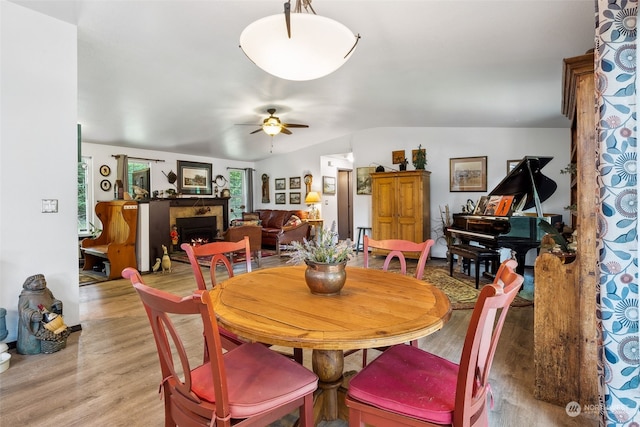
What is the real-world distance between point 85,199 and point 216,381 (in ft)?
23.1

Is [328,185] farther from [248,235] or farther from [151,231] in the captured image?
[151,231]

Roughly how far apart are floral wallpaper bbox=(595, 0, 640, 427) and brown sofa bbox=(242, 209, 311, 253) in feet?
18.9

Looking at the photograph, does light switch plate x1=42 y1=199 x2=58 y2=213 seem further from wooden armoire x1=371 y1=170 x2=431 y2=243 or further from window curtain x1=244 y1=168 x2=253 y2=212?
window curtain x1=244 y1=168 x2=253 y2=212

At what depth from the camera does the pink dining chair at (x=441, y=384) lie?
3.31 ft

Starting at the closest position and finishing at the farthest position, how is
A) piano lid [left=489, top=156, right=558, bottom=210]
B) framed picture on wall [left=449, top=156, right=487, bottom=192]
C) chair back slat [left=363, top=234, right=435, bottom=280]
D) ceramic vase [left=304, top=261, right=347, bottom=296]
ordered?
1. ceramic vase [left=304, top=261, right=347, bottom=296]
2. chair back slat [left=363, top=234, right=435, bottom=280]
3. piano lid [left=489, top=156, right=558, bottom=210]
4. framed picture on wall [left=449, top=156, right=487, bottom=192]

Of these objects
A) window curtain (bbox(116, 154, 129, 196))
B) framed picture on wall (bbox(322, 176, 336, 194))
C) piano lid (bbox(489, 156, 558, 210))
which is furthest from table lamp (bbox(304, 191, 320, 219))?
piano lid (bbox(489, 156, 558, 210))

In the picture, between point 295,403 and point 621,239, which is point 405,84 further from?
point 295,403

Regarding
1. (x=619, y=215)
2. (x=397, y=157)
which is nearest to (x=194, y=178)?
(x=397, y=157)

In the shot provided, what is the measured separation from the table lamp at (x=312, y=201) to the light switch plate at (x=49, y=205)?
19.1ft

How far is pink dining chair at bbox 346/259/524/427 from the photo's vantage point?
1.01 m

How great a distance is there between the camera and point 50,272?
281 centimetres

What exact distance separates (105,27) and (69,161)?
1.24 m

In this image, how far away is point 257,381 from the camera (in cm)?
125

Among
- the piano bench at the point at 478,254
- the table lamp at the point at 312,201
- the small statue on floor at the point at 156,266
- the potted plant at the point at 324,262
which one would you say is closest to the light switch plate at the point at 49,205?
the potted plant at the point at 324,262
